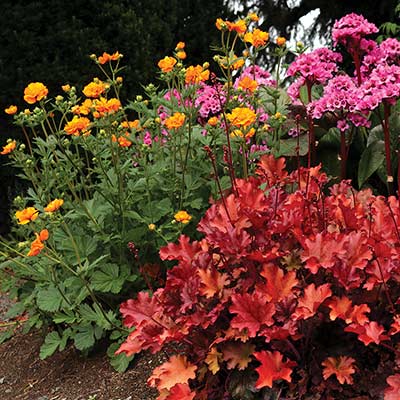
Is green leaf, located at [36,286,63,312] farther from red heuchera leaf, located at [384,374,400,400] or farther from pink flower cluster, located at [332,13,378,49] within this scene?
pink flower cluster, located at [332,13,378,49]

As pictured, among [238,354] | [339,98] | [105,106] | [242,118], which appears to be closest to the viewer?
[238,354]

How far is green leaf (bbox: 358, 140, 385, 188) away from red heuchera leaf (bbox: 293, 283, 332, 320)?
1.41m

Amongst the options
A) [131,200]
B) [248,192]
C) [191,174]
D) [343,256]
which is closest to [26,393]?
[131,200]

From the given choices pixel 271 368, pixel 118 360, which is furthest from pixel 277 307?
pixel 118 360

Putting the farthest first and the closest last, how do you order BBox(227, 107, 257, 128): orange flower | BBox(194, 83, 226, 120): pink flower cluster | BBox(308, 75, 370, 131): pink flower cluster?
BBox(194, 83, 226, 120): pink flower cluster, BBox(308, 75, 370, 131): pink flower cluster, BBox(227, 107, 257, 128): orange flower

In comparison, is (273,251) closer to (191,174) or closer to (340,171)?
(191,174)

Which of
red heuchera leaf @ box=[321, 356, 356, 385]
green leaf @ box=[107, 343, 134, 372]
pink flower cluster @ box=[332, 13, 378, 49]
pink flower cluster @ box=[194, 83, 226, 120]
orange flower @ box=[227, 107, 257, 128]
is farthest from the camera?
pink flower cluster @ box=[194, 83, 226, 120]

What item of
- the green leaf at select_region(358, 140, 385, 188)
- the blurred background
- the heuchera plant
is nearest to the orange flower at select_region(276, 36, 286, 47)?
the green leaf at select_region(358, 140, 385, 188)

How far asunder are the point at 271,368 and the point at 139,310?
0.51m

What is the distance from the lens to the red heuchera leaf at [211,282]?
201 cm

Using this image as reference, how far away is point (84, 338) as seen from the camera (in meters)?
2.75

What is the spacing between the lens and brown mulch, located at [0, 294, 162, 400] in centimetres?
258

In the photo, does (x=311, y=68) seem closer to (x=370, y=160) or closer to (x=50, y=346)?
(x=370, y=160)

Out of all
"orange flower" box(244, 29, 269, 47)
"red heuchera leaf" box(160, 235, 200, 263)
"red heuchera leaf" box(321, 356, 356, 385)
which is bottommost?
"red heuchera leaf" box(321, 356, 356, 385)
